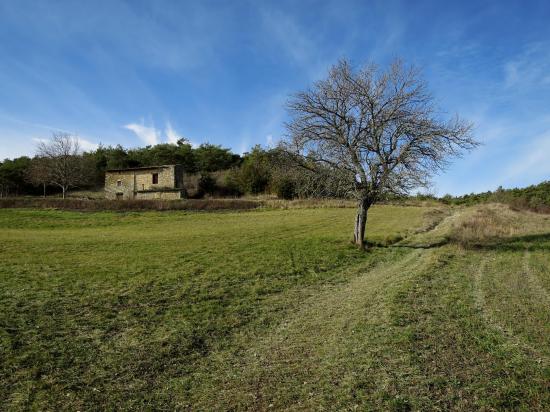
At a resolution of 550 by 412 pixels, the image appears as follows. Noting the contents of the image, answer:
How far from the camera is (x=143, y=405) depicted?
5.61m

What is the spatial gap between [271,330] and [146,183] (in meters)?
48.7

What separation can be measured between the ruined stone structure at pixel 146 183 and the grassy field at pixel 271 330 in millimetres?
35268

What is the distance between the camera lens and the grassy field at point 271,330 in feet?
19.0

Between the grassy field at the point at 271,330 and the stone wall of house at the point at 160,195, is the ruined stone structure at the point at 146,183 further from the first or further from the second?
the grassy field at the point at 271,330

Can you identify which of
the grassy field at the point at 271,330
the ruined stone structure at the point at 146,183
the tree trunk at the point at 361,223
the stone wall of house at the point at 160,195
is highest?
the ruined stone structure at the point at 146,183

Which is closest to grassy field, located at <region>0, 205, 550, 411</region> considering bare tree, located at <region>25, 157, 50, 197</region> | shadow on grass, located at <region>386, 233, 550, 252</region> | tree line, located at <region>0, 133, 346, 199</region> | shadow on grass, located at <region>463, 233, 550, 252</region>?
shadow on grass, located at <region>463, 233, 550, 252</region>

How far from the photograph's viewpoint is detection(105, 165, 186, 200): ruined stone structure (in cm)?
5225

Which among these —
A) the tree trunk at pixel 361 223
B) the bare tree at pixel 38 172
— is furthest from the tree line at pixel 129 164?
the tree trunk at pixel 361 223

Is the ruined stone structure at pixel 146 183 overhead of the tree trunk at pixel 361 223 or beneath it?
overhead

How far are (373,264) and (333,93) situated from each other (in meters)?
8.27

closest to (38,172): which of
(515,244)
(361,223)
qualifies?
(361,223)

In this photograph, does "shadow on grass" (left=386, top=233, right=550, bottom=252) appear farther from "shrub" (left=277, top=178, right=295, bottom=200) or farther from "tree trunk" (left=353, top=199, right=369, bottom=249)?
"shrub" (left=277, top=178, right=295, bottom=200)

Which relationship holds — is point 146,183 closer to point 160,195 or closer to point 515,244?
point 160,195

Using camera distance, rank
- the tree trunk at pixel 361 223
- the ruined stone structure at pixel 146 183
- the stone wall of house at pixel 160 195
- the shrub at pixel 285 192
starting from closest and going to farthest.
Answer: the tree trunk at pixel 361 223
the shrub at pixel 285 192
the stone wall of house at pixel 160 195
the ruined stone structure at pixel 146 183
